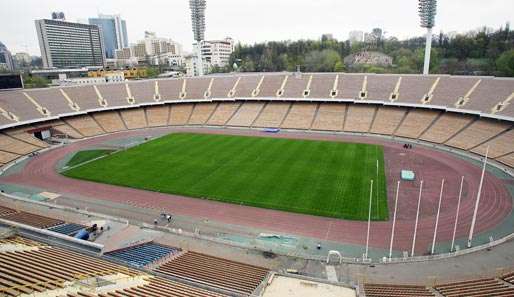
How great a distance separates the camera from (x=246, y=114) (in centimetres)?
5541

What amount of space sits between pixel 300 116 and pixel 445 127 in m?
20.3

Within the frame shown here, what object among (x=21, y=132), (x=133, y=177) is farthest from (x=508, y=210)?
(x=21, y=132)

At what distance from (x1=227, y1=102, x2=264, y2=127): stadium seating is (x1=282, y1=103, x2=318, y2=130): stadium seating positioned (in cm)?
557

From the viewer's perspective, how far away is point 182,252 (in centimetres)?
1903

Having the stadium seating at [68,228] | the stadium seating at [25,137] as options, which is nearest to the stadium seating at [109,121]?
the stadium seating at [25,137]

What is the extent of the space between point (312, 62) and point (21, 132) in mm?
77629

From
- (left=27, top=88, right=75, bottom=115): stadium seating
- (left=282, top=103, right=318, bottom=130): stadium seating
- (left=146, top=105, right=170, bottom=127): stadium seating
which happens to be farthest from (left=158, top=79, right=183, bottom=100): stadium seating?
(left=282, top=103, right=318, bottom=130): stadium seating

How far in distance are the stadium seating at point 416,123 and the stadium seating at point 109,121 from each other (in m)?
42.2

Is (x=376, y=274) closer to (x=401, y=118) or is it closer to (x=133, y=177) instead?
(x=133, y=177)

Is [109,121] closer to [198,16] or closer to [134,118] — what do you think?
[134,118]

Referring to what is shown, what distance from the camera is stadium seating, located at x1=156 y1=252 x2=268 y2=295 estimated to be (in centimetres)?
1482

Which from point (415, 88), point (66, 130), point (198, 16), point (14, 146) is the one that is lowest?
point (14, 146)

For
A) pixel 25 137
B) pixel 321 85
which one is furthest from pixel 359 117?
pixel 25 137

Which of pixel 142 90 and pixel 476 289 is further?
pixel 142 90
